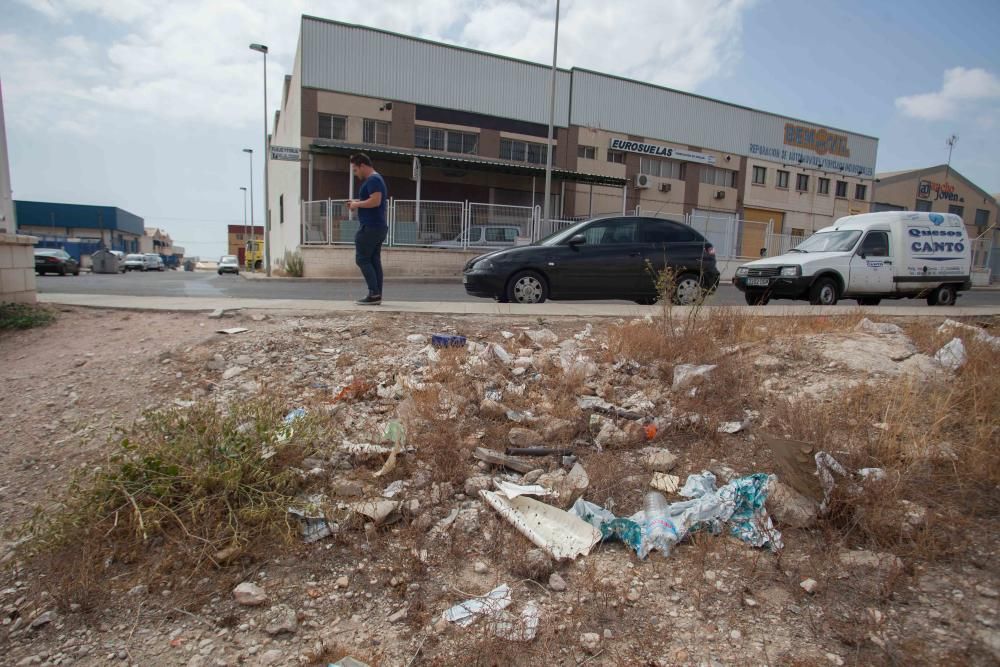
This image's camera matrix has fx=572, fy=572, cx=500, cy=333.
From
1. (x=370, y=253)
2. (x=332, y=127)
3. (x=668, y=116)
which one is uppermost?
(x=668, y=116)

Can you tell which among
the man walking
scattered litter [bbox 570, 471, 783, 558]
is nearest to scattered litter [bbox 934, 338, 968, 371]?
scattered litter [bbox 570, 471, 783, 558]

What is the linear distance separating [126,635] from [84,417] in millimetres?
2167

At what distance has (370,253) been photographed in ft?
23.4

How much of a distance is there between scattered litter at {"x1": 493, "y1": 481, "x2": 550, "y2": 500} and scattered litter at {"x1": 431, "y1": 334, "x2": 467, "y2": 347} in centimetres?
230

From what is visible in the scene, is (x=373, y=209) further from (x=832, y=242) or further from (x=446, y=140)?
(x=446, y=140)

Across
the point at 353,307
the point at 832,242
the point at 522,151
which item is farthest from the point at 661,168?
the point at 353,307

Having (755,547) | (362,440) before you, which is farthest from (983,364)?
(362,440)

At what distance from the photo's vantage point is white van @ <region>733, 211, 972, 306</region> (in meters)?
10.3

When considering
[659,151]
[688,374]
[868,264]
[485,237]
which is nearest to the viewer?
[688,374]

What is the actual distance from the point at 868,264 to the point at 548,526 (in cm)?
1045

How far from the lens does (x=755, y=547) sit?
8.93ft

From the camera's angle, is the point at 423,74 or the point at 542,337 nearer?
the point at 542,337

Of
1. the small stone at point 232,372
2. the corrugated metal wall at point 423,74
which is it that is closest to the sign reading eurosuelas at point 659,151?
the corrugated metal wall at point 423,74

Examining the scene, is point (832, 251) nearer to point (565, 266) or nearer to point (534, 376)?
point (565, 266)
